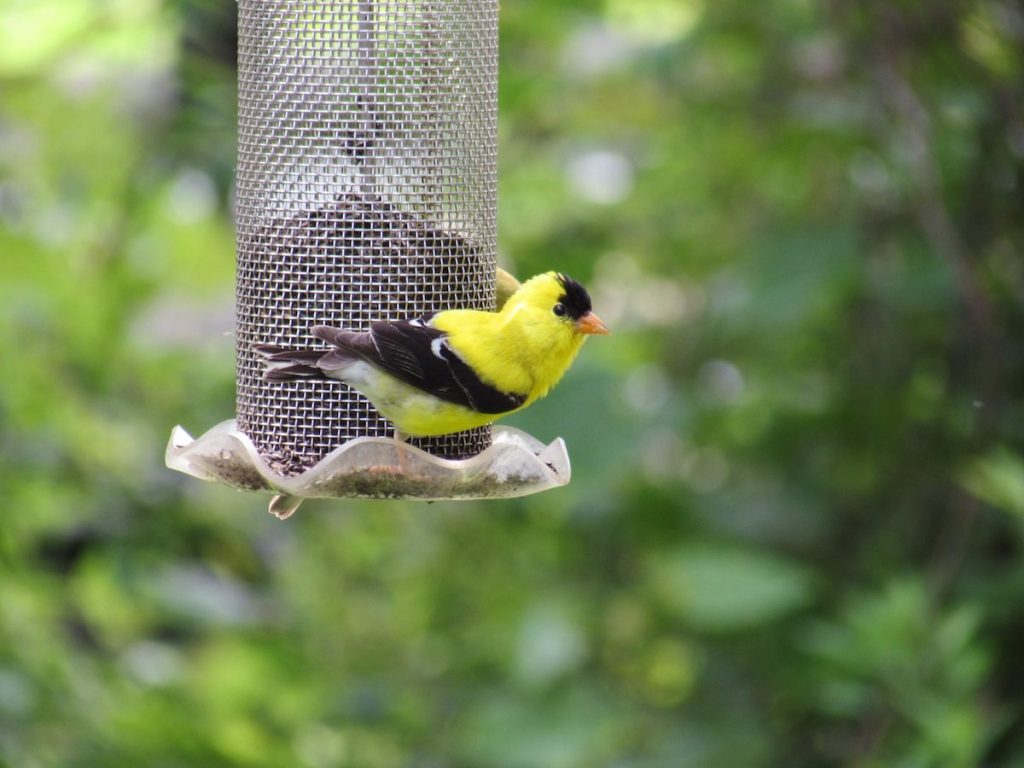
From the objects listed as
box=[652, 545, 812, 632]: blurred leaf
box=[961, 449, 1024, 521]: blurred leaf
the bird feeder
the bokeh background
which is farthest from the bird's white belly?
box=[652, 545, 812, 632]: blurred leaf

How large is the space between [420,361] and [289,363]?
0.89 feet

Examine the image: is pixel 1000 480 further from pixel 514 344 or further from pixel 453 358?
pixel 453 358

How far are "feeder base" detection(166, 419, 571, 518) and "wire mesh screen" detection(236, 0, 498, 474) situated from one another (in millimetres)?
288

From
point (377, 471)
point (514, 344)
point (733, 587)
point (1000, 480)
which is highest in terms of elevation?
point (514, 344)

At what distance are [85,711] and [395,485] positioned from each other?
196 centimetres

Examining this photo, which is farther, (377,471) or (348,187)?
(348,187)

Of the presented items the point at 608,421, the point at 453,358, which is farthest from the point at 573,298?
the point at 608,421

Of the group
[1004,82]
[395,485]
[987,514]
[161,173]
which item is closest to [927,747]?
[987,514]

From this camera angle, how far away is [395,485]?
99.9 inches

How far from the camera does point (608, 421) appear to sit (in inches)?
169

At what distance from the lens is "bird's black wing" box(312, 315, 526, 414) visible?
2.57 meters

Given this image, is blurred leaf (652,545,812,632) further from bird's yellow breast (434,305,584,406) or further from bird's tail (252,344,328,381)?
bird's tail (252,344,328,381)

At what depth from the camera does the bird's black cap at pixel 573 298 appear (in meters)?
2.76

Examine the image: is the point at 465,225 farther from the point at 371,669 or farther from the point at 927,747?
the point at 371,669
